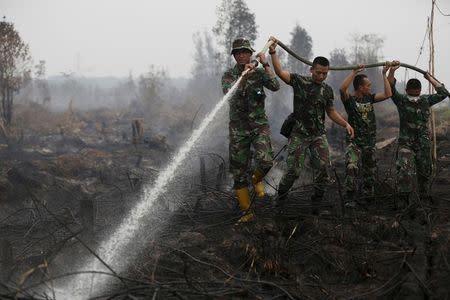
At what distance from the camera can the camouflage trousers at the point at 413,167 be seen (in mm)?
5906

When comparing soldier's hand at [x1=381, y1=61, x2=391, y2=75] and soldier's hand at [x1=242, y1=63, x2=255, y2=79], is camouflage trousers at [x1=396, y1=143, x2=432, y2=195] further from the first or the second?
soldier's hand at [x1=242, y1=63, x2=255, y2=79]

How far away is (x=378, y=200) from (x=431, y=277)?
227cm

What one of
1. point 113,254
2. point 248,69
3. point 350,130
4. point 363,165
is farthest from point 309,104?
point 113,254

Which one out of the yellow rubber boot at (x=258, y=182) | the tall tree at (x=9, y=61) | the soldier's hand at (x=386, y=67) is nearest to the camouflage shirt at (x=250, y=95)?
the yellow rubber boot at (x=258, y=182)

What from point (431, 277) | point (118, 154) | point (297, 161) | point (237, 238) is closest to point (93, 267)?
point (237, 238)

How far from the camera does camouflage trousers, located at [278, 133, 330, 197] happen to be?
5422 millimetres

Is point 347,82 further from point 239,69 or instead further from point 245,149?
point 245,149

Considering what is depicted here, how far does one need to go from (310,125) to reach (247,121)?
737 mm

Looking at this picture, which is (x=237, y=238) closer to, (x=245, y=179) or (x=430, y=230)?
(x=245, y=179)

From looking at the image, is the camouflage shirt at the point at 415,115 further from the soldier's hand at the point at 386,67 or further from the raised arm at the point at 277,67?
the raised arm at the point at 277,67

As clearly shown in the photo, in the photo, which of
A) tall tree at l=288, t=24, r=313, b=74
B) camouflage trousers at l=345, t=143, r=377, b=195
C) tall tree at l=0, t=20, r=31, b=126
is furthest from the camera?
tall tree at l=288, t=24, r=313, b=74

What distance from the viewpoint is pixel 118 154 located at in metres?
16.6

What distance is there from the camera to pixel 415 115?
6.06m

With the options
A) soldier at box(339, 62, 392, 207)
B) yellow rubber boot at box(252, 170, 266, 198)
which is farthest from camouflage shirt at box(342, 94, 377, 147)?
yellow rubber boot at box(252, 170, 266, 198)
